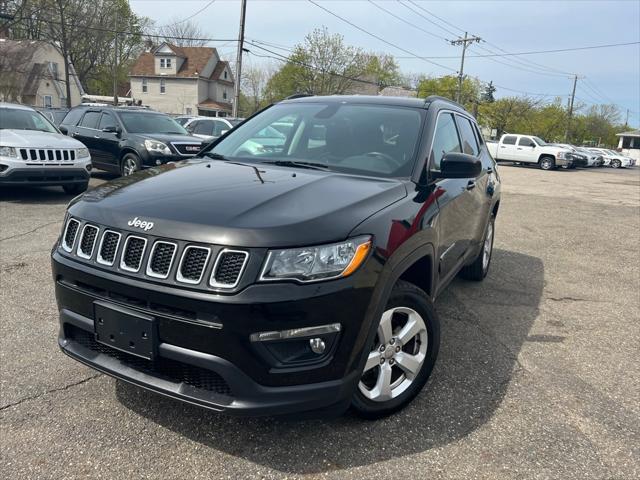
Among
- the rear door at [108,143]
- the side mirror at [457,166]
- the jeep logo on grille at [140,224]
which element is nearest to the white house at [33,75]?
the rear door at [108,143]

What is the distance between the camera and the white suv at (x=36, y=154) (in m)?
8.16

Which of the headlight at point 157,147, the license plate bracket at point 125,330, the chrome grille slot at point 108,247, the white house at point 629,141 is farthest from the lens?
the white house at point 629,141

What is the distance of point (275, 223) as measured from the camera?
2207 millimetres

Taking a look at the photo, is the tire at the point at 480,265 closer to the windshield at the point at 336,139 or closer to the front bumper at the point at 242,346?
the windshield at the point at 336,139

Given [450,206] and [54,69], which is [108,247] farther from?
[54,69]

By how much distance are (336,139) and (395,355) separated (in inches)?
61.7

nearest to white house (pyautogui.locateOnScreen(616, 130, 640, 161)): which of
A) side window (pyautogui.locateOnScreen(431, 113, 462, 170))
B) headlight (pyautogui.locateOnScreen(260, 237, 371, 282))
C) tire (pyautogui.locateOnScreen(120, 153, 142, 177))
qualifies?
tire (pyautogui.locateOnScreen(120, 153, 142, 177))

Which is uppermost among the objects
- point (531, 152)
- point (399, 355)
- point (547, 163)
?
point (531, 152)

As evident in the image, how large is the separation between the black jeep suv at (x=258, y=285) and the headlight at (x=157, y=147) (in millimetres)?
7533

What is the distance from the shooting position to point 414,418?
282 cm

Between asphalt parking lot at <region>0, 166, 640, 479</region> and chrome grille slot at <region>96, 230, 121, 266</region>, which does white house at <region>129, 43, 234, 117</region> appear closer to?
asphalt parking lot at <region>0, 166, 640, 479</region>

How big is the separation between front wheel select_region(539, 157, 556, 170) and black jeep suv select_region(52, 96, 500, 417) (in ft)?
95.0

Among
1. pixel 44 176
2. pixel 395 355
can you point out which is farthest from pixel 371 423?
pixel 44 176

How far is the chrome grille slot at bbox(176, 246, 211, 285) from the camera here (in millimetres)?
2143
